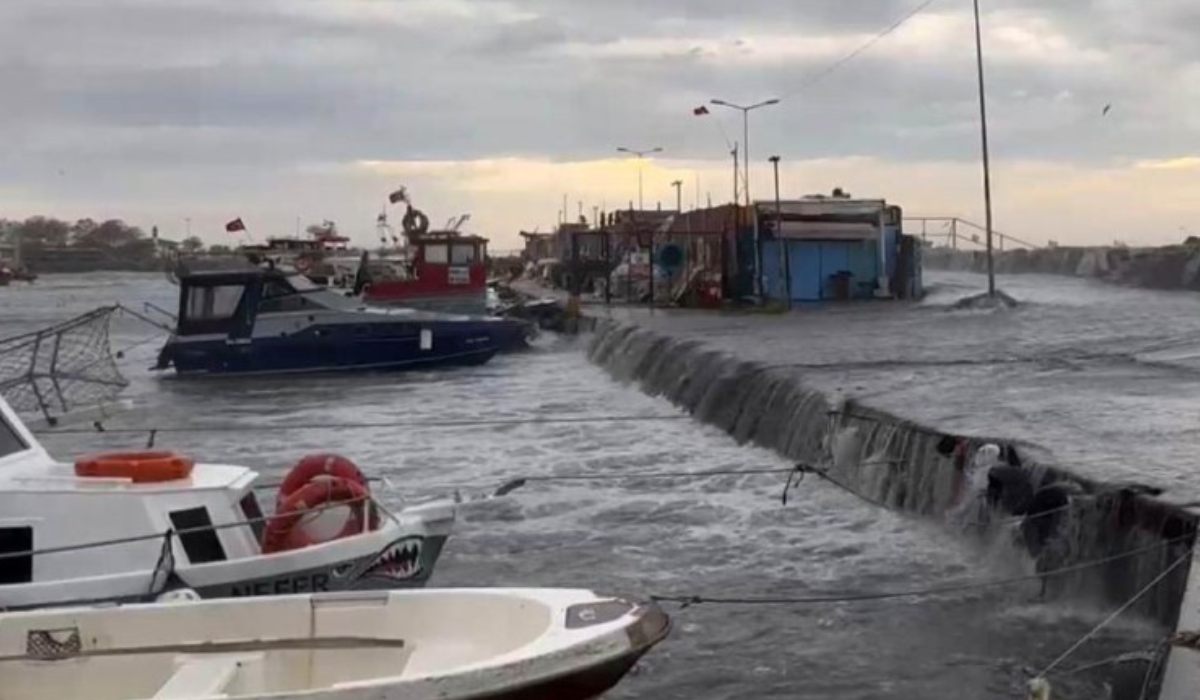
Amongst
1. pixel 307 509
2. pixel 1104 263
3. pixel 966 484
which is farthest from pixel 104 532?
pixel 1104 263

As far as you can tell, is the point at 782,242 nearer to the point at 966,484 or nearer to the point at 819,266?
the point at 819,266

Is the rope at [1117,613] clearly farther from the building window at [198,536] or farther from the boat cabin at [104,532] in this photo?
the building window at [198,536]

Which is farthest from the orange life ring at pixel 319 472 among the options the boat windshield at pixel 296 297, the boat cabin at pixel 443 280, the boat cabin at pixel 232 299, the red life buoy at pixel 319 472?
the boat cabin at pixel 443 280

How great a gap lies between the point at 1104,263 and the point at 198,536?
69.0 metres

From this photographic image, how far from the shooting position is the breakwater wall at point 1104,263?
2379 inches

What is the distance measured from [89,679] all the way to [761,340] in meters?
23.6

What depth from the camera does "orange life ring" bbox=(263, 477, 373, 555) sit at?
36.2 feet

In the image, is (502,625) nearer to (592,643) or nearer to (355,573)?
(592,643)

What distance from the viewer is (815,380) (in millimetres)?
22359

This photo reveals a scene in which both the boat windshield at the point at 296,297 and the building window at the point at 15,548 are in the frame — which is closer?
the building window at the point at 15,548

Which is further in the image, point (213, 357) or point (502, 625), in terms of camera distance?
point (213, 357)

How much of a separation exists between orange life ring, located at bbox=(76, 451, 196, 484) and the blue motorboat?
80.5 feet

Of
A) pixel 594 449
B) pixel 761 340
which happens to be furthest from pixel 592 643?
pixel 761 340

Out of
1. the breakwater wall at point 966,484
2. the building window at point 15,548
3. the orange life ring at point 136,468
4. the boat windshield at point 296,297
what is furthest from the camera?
the boat windshield at point 296,297
